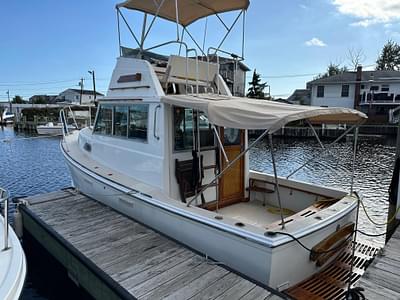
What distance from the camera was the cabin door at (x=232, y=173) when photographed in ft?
15.5

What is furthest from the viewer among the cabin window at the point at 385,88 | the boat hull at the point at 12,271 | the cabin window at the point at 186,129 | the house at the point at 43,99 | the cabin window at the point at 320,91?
the house at the point at 43,99

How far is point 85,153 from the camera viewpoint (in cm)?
609

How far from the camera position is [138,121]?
462cm

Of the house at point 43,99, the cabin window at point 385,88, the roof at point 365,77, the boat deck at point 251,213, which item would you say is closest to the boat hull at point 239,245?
the boat deck at point 251,213

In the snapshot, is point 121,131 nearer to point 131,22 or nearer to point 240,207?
point 131,22

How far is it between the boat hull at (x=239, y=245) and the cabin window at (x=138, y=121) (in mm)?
866

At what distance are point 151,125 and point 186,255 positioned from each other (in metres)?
1.93

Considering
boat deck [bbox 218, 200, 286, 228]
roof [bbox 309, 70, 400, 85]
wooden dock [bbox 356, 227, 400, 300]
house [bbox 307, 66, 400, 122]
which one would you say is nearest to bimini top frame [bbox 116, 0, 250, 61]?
boat deck [bbox 218, 200, 286, 228]

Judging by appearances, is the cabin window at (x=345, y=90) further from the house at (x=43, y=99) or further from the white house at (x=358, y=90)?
the house at (x=43, y=99)

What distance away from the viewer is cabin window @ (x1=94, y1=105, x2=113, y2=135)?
532 cm

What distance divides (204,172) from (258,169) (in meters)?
8.36

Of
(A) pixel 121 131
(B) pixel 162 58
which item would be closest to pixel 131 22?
(B) pixel 162 58

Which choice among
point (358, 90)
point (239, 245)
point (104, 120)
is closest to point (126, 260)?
point (239, 245)

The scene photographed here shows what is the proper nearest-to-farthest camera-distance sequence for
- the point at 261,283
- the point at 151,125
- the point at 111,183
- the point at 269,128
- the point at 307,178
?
the point at 269,128 → the point at 261,283 → the point at 151,125 → the point at 111,183 → the point at 307,178
